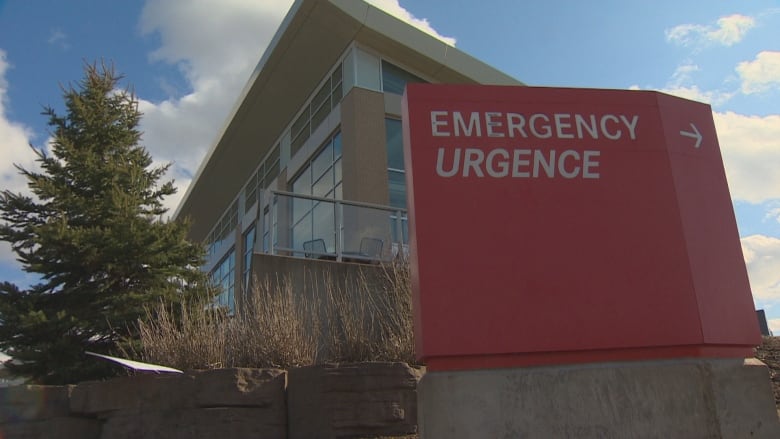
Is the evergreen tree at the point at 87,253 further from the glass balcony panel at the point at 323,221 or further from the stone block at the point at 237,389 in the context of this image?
the stone block at the point at 237,389

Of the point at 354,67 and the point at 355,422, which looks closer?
the point at 355,422

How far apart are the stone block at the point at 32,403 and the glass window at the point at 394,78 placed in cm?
1203

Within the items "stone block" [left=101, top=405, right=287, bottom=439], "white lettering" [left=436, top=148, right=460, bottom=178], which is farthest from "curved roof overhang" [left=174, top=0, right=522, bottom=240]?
"white lettering" [left=436, top=148, right=460, bottom=178]

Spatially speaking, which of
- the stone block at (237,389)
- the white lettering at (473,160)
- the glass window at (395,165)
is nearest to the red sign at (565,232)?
the white lettering at (473,160)

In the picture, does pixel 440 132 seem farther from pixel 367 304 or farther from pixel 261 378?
pixel 367 304

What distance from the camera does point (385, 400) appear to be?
5.29 m

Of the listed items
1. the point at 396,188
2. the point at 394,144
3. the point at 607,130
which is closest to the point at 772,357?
the point at 607,130

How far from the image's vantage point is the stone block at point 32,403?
235 inches

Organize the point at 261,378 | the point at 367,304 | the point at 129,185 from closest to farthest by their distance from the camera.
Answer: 1. the point at 261,378
2. the point at 367,304
3. the point at 129,185

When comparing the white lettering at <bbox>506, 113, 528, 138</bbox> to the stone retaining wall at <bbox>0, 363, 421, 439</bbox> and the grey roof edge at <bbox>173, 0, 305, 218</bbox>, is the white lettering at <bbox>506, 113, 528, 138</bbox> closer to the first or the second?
the stone retaining wall at <bbox>0, 363, 421, 439</bbox>

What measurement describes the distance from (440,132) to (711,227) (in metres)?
2.23

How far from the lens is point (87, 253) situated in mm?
10109

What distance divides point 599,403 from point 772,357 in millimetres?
4960

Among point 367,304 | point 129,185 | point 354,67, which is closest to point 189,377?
point 367,304
